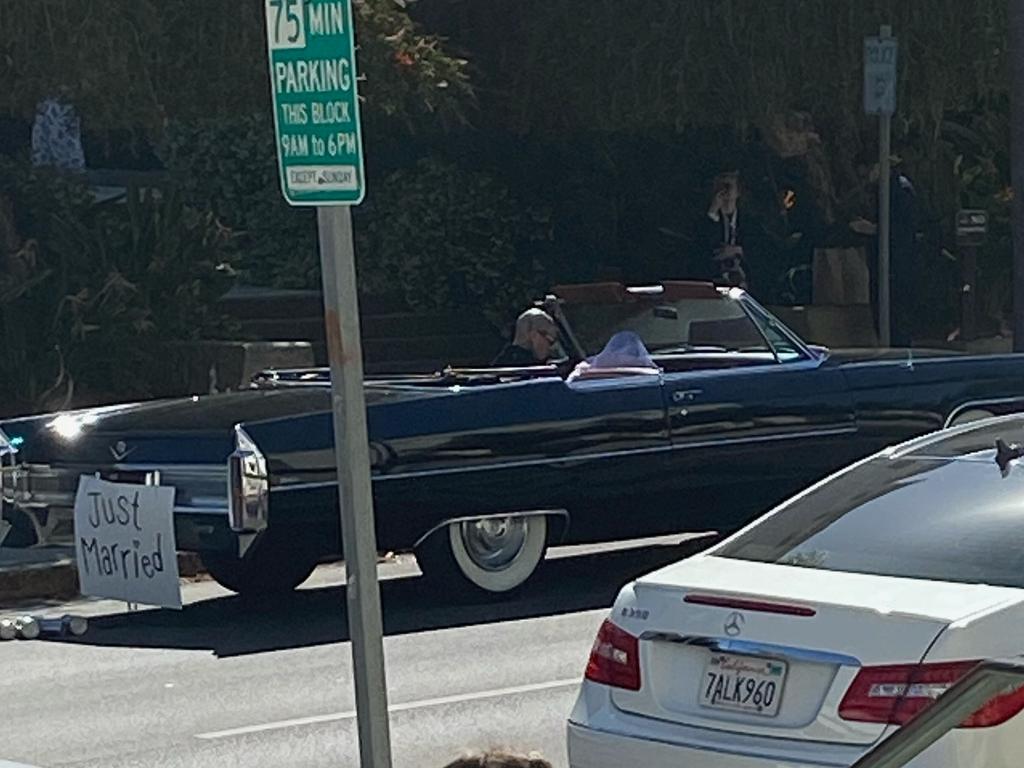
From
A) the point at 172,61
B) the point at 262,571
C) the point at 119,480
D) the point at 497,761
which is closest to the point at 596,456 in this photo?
the point at 262,571

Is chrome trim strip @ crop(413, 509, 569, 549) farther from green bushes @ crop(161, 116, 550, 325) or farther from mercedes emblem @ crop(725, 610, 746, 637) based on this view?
green bushes @ crop(161, 116, 550, 325)

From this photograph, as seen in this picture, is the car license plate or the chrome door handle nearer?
the car license plate

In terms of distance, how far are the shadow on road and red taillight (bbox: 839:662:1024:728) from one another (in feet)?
16.6

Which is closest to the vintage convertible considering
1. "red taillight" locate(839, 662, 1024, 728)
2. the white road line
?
the white road line

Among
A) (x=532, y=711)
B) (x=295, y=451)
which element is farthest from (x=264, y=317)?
(x=532, y=711)

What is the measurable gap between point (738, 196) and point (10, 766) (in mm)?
19821

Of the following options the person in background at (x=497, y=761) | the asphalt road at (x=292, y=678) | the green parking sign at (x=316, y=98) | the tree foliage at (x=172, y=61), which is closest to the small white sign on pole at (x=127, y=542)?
the asphalt road at (x=292, y=678)

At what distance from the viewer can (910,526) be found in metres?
5.96

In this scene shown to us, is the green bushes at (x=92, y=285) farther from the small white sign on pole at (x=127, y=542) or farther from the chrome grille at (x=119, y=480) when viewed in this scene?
the small white sign on pole at (x=127, y=542)

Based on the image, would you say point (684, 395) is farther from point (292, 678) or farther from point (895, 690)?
point (895, 690)

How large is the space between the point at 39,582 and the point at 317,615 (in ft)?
5.82

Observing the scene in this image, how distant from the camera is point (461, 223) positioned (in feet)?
71.1

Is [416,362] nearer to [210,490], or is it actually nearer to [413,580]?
[413,580]

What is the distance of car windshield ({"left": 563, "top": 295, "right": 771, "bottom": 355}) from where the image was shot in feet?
38.4
